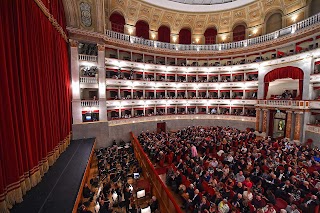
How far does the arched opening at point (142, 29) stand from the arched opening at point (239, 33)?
11.9 meters

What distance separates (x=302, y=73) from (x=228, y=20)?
37.0ft

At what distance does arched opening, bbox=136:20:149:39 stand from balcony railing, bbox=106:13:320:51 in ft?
4.35

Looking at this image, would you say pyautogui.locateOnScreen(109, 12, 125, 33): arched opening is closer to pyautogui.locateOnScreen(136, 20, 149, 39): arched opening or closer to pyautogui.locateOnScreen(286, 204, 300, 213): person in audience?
pyautogui.locateOnScreen(136, 20, 149, 39): arched opening

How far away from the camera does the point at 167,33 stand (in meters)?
20.4

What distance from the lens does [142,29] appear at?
18.8m

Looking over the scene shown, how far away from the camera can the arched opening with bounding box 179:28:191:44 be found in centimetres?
2114

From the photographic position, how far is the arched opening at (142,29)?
60.8 ft

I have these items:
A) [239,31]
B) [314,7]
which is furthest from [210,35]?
[314,7]

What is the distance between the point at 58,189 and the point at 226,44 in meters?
22.5

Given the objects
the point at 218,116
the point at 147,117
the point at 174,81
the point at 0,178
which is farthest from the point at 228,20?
the point at 0,178

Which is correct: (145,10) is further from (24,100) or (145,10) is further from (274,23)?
(24,100)

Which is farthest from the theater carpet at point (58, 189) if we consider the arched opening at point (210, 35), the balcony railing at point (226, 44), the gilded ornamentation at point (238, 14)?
the gilded ornamentation at point (238, 14)

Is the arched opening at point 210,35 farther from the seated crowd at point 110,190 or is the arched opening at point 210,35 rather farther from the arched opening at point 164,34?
the seated crowd at point 110,190

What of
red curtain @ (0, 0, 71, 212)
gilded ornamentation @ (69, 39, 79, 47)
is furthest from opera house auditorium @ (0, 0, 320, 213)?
gilded ornamentation @ (69, 39, 79, 47)
